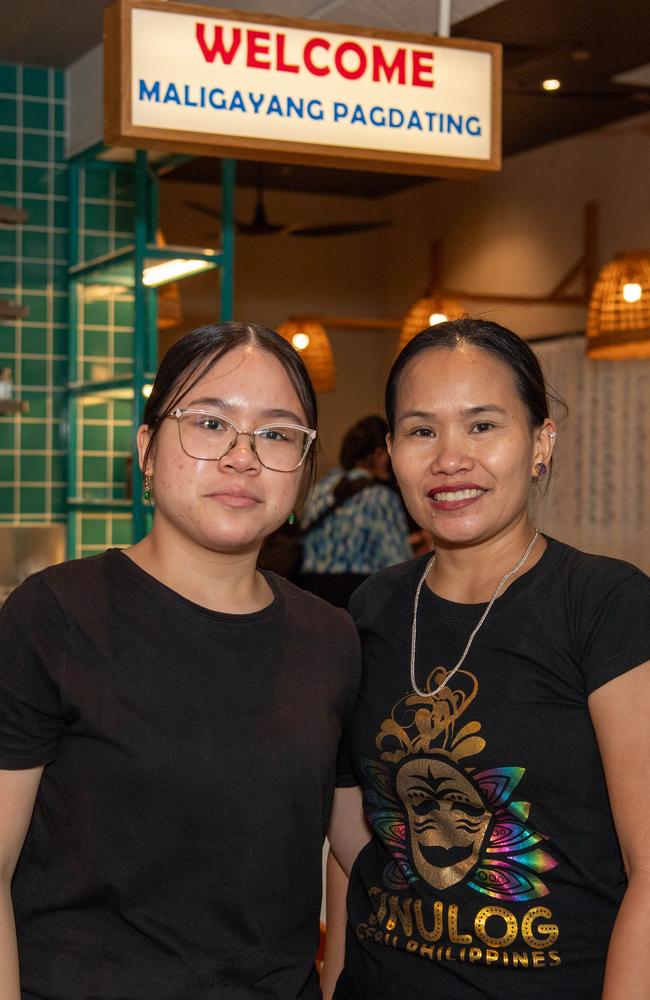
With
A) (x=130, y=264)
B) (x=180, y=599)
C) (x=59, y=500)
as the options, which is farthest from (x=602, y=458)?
(x=180, y=599)

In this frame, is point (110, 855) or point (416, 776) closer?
point (110, 855)

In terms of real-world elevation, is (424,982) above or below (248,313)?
below

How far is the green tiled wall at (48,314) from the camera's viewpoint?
6109 millimetres

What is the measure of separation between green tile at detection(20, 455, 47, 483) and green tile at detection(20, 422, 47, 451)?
44 mm

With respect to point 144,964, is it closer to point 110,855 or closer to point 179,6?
point 110,855

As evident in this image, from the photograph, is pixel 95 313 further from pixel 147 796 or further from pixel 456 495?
pixel 147 796

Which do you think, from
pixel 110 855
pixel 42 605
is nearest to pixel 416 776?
pixel 110 855

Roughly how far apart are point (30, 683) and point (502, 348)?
0.78 metres

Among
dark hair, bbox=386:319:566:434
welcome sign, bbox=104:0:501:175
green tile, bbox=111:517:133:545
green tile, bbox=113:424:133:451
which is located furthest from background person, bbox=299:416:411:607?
dark hair, bbox=386:319:566:434

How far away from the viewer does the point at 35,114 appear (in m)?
6.14

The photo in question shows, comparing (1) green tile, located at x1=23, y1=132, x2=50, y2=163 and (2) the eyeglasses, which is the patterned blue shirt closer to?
(1) green tile, located at x1=23, y1=132, x2=50, y2=163

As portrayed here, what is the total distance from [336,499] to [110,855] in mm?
4256

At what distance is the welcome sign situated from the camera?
2506mm

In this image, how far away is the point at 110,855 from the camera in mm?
1470
